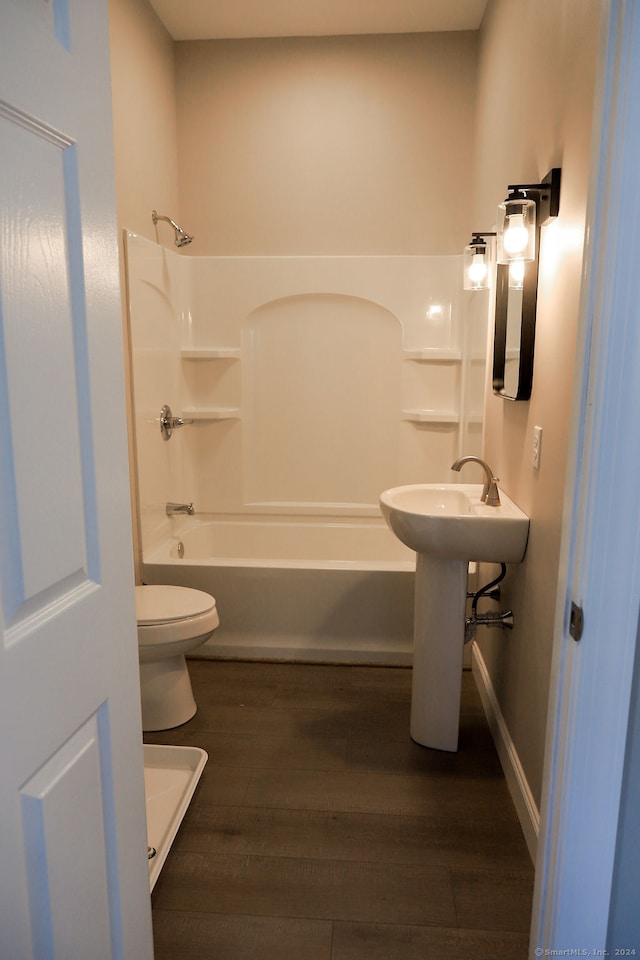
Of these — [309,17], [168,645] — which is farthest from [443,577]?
[309,17]

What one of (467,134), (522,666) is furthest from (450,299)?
(522,666)

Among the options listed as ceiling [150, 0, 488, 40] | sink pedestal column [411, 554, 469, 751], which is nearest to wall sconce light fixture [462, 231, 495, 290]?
sink pedestal column [411, 554, 469, 751]

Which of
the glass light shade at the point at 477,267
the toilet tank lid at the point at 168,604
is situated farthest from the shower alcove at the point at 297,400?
the toilet tank lid at the point at 168,604

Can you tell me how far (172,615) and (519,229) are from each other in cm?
175

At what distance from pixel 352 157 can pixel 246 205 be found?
2.04 ft

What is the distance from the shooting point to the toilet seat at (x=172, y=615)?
2547 millimetres

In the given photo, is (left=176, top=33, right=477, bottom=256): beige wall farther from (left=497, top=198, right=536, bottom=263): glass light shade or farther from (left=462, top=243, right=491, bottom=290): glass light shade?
(left=497, top=198, right=536, bottom=263): glass light shade

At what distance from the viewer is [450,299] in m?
3.82

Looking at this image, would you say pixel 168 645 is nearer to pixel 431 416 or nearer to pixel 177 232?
pixel 431 416

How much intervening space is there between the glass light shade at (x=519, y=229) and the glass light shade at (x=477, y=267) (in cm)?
73

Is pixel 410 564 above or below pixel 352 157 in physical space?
below

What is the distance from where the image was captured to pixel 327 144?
12.4ft

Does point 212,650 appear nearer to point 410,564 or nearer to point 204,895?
point 410,564

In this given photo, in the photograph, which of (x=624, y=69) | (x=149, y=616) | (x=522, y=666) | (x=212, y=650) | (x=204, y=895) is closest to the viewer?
(x=624, y=69)
